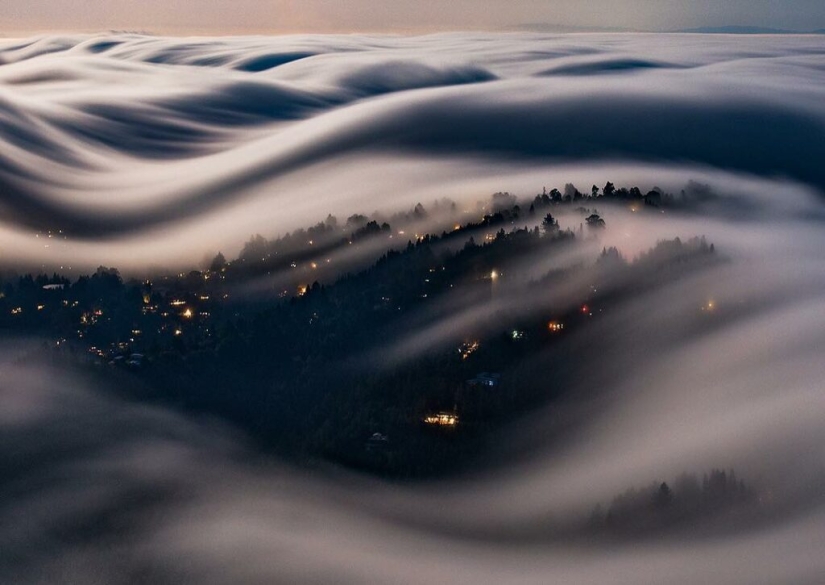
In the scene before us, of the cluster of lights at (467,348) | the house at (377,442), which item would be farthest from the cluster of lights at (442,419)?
the cluster of lights at (467,348)

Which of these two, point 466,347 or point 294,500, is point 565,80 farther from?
point 294,500

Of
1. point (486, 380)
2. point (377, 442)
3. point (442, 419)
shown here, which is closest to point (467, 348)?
point (486, 380)

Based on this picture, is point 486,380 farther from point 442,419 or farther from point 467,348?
point 467,348

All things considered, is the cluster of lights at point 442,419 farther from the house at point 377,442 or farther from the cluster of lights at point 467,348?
the cluster of lights at point 467,348

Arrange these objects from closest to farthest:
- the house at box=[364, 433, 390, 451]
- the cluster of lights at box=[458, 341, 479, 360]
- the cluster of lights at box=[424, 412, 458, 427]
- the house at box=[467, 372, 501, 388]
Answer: the house at box=[364, 433, 390, 451] < the cluster of lights at box=[424, 412, 458, 427] < the house at box=[467, 372, 501, 388] < the cluster of lights at box=[458, 341, 479, 360]

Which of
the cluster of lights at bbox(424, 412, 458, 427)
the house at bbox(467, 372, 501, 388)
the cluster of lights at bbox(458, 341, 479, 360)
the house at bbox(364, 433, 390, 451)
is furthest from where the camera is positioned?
the cluster of lights at bbox(458, 341, 479, 360)

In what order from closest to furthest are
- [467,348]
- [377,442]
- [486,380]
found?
[377,442] → [486,380] → [467,348]

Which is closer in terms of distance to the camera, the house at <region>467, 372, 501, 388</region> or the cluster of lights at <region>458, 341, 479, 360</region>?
the house at <region>467, 372, 501, 388</region>

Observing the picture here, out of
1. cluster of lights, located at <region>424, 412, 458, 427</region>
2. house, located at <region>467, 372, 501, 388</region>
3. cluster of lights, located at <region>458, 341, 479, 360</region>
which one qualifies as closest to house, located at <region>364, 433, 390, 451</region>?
cluster of lights, located at <region>424, 412, 458, 427</region>

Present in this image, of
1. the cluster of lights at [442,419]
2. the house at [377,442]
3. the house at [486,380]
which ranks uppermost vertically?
the house at [486,380]

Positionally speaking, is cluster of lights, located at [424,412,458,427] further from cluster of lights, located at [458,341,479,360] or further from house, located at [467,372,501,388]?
cluster of lights, located at [458,341,479,360]

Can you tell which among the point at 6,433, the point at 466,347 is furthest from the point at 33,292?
the point at 466,347
